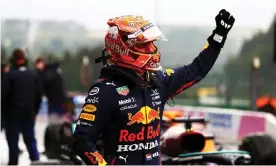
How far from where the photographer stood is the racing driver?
4219 millimetres

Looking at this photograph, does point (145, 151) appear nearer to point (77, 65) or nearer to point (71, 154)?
point (71, 154)

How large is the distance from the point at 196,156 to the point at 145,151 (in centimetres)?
218

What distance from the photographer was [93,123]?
165 inches

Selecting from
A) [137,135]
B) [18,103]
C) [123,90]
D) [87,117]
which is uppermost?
[123,90]

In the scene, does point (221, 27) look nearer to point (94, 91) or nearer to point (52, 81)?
point (94, 91)

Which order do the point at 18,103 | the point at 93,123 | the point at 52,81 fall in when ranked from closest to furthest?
the point at 93,123, the point at 18,103, the point at 52,81

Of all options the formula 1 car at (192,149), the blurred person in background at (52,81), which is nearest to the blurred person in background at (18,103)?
the formula 1 car at (192,149)

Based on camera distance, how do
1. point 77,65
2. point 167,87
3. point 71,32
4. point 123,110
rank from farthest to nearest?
point 77,65 → point 71,32 → point 167,87 → point 123,110

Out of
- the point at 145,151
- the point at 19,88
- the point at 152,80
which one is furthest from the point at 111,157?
the point at 19,88

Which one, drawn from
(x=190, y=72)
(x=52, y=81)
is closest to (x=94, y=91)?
(x=190, y=72)

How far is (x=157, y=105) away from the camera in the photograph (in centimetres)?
443

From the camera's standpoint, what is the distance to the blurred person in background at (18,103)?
9781 millimetres

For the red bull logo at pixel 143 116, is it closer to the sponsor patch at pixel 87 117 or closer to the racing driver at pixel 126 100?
the racing driver at pixel 126 100

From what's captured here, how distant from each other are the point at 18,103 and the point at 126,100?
19.1ft
